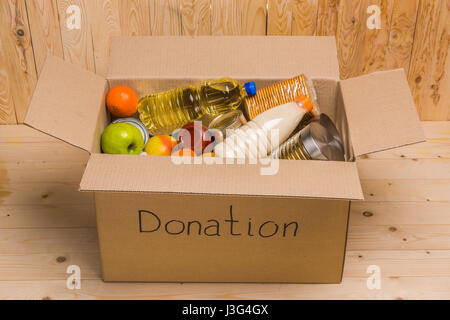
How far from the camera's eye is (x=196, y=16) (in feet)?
4.70

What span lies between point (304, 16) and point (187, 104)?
1.66 ft

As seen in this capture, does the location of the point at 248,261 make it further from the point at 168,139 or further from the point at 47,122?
the point at 47,122

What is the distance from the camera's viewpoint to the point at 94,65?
151 centimetres

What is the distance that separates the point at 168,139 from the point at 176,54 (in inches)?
7.9

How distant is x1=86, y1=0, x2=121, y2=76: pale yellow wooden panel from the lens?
1.42 metres

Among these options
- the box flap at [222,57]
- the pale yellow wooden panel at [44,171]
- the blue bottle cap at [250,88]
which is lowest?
the pale yellow wooden panel at [44,171]

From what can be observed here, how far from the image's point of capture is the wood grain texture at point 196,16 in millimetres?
1418

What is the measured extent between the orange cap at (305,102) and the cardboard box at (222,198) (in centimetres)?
7

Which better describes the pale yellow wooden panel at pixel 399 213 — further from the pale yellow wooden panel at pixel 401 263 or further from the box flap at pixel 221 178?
the box flap at pixel 221 178

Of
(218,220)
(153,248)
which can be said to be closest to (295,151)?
(218,220)

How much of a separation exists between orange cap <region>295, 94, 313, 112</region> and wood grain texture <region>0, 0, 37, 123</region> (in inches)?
32.9

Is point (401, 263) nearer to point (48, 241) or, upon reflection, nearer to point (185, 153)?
point (185, 153)

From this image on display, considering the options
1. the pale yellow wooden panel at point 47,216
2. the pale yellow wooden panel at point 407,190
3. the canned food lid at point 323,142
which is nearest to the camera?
the canned food lid at point 323,142

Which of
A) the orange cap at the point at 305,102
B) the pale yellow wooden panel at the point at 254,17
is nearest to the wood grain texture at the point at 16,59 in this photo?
the pale yellow wooden panel at the point at 254,17
